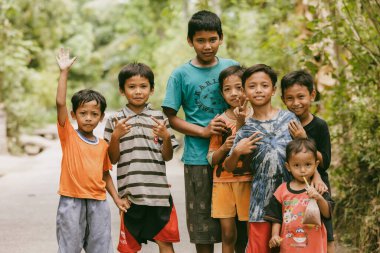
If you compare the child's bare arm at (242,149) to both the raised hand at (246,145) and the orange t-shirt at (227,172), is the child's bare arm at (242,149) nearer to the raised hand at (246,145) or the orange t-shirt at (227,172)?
the raised hand at (246,145)

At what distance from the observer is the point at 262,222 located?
3.93 metres

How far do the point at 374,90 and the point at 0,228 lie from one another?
4.48 metres

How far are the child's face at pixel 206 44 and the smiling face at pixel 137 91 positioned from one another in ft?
1.40

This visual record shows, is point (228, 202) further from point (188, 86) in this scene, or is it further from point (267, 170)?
point (188, 86)

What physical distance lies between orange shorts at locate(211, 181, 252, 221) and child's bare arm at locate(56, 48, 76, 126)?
1.17 meters

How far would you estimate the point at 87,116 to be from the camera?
14.1ft

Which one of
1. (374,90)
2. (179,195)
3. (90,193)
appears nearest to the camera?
(90,193)

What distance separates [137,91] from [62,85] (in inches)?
20.2

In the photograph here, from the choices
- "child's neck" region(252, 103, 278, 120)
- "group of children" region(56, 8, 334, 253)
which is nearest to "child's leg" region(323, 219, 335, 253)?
"group of children" region(56, 8, 334, 253)

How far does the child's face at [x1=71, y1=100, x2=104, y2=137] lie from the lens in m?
4.28

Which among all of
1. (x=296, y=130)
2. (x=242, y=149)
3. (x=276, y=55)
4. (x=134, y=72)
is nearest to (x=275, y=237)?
(x=242, y=149)

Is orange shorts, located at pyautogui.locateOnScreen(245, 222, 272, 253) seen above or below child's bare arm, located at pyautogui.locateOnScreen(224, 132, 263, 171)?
below

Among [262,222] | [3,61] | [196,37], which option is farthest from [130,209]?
[3,61]

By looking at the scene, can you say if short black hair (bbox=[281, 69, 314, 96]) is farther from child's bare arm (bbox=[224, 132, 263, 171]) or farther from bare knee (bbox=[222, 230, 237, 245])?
bare knee (bbox=[222, 230, 237, 245])
